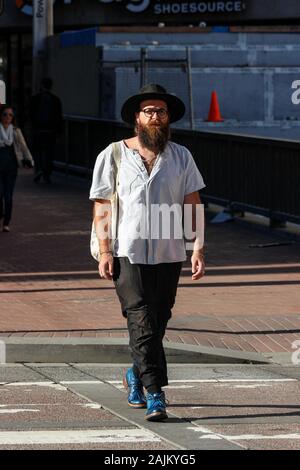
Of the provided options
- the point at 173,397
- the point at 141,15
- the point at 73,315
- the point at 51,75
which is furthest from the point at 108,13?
the point at 173,397

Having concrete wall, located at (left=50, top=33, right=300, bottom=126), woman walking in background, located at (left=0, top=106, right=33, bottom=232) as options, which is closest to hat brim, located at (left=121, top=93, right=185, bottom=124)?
woman walking in background, located at (left=0, top=106, right=33, bottom=232)

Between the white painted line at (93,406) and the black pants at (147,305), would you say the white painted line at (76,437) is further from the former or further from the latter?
the white painted line at (93,406)

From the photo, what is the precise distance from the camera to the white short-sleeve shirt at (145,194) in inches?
330

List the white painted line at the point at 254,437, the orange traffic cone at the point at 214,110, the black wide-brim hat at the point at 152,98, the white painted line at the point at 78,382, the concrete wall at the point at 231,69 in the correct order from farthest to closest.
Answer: the concrete wall at the point at 231,69 → the orange traffic cone at the point at 214,110 → the white painted line at the point at 78,382 → the black wide-brim hat at the point at 152,98 → the white painted line at the point at 254,437

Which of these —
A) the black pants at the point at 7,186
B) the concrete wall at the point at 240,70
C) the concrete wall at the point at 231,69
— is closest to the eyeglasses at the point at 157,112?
the black pants at the point at 7,186

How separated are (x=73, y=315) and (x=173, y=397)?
3348mm

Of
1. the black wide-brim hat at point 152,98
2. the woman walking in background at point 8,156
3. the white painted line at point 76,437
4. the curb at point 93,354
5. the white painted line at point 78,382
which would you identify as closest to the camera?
the white painted line at point 76,437

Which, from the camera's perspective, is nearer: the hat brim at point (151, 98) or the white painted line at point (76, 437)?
the white painted line at point (76, 437)

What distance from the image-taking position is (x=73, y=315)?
41.0 ft

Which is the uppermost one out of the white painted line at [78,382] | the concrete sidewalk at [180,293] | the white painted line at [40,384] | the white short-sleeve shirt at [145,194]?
the white short-sleeve shirt at [145,194]

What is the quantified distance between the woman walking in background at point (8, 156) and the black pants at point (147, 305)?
34.1ft

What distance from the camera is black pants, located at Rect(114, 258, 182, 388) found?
8383mm

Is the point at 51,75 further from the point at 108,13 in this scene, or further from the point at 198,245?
the point at 198,245

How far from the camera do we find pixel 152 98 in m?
8.53
